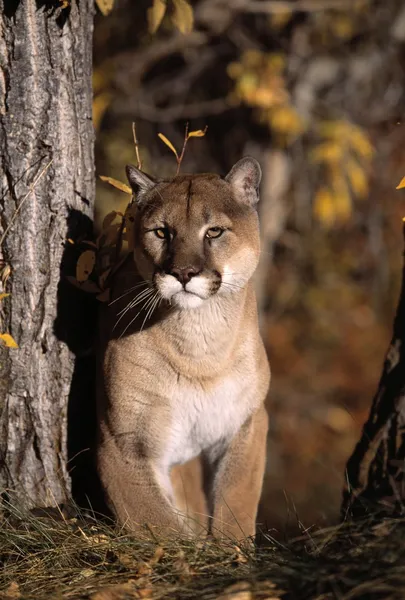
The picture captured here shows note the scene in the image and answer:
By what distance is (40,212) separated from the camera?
431 cm

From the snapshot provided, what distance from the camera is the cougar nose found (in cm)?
390

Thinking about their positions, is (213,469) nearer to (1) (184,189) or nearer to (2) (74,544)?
(2) (74,544)

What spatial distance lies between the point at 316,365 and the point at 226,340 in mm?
7617

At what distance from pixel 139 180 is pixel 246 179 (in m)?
0.58

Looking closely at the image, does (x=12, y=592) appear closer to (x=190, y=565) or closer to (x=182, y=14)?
(x=190, y=565)

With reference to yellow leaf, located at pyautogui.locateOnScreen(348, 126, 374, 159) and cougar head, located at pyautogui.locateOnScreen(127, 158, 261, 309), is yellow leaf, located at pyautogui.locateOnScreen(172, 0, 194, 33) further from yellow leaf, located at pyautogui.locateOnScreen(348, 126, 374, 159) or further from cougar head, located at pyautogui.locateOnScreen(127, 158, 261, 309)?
yellow leaf, located at pyautogui.locateOnScreen(348, 126, 374, 159)

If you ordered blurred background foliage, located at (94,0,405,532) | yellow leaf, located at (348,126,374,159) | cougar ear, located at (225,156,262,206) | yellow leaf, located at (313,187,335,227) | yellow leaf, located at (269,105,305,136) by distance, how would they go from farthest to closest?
yellow leaf, located at (313,187,335,227), blurred background foliage, located at (94,0,405,532), yellow leaf, located at (269,105,305,136), yellow leaf, located at (348,126,374,159), cougar ear, located at (225,156,262,206)

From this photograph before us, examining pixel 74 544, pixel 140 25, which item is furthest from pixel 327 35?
pixel 74 544

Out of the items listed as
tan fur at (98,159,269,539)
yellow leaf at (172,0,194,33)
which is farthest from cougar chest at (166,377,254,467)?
yellow leaf at (172,0,194,33)

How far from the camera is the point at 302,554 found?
3357 millimetres

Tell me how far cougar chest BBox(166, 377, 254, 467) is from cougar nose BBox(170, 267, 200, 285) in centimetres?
65

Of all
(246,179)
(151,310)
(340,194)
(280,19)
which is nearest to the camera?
(151,310)

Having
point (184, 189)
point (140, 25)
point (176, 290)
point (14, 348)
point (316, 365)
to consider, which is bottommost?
point (316, 365)

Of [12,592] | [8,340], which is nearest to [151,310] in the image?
[8,340]
